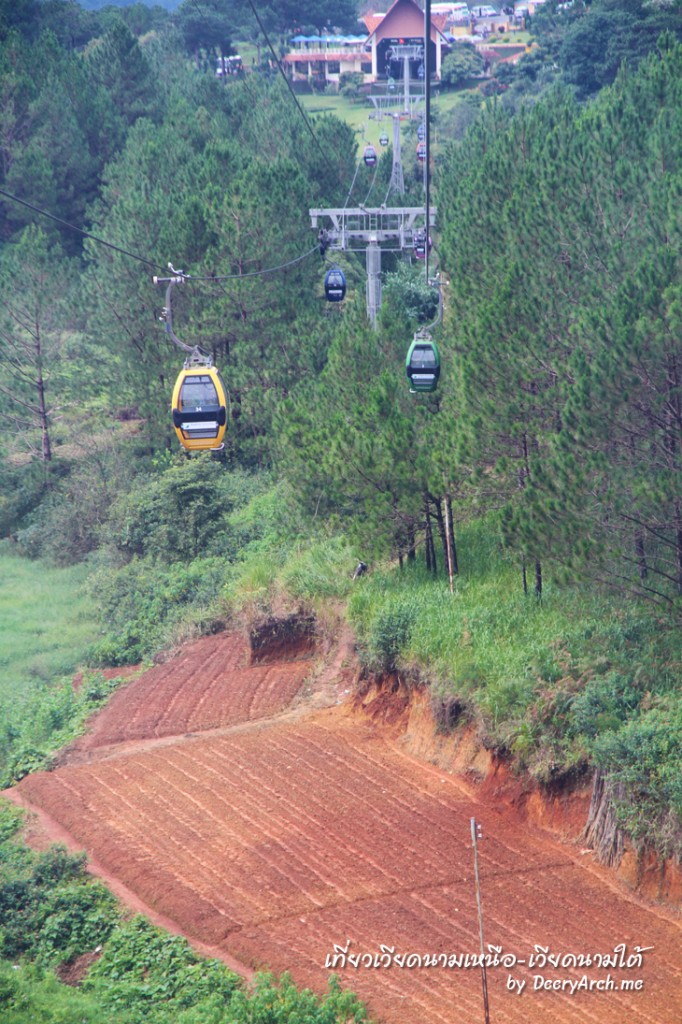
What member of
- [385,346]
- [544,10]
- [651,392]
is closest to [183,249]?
[385,346]

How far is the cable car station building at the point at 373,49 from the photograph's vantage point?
9075 centimetres

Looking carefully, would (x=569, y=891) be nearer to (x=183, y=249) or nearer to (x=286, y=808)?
(x=286, y=808)

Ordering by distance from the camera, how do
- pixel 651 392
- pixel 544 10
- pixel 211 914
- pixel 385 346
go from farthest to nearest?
pixel 544 10 → pixel 385 346 → pixel 651 392 → pixel 211 914

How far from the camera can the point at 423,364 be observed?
70.8 feet

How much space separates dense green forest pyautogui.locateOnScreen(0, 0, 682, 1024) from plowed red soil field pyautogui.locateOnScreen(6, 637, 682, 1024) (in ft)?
3.11

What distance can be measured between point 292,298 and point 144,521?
A: 310 inches

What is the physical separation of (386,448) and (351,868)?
8.63 metres

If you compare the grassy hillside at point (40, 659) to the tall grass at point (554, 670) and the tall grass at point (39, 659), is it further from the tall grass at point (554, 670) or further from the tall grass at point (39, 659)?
the tall grass at point (554, 670)

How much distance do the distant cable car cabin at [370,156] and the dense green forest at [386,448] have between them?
Answer: 55 cm

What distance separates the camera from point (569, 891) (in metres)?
16.7

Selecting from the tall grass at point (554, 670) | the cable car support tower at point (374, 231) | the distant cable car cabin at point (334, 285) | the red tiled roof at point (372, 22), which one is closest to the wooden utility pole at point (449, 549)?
the tall grass at point (554, 670)

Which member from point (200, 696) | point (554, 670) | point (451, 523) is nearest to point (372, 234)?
point (451, 523)

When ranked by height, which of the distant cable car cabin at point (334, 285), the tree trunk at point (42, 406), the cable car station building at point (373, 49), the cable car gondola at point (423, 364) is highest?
the cable car station building at point (373, 49)

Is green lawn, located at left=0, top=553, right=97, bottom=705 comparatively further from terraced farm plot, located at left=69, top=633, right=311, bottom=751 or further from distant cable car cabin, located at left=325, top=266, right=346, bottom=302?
distant cable car cabin, located at left=325, top=266, right=346, bottom=302
